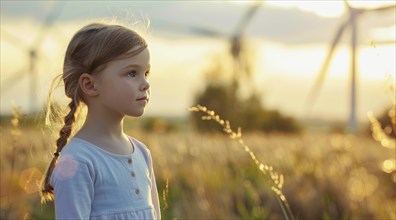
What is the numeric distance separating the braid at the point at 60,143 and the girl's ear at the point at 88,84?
77 millimetres

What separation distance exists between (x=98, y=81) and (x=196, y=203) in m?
2.81

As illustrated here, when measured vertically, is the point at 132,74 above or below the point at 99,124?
above

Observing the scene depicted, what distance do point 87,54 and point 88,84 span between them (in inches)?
3.6

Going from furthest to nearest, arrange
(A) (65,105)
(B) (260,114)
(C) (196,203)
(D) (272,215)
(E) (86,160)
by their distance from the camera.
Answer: (B) (260,114) → (D) (272,215) → (C) (196,203) → (A) (65,105) → (E) (86,160)

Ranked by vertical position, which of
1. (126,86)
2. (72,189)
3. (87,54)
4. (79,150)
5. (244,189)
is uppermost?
(87,54)

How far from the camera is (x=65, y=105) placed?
A: 3.09 metres

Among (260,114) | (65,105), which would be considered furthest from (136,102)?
(260,114)

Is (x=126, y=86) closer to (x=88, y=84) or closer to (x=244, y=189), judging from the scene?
(x=88, y=84)

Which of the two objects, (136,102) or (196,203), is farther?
(196,203)

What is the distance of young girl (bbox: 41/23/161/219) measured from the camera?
2.80 meters

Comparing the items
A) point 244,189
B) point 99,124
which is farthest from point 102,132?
point 244,189

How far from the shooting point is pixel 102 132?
2.93 meters

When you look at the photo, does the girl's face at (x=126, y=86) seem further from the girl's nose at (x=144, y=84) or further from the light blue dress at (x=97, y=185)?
the light blue dress at (x=97, y=185)

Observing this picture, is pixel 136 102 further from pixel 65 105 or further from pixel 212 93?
pixel 212 93
